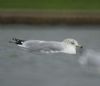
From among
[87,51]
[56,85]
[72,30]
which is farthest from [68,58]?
[72,30]

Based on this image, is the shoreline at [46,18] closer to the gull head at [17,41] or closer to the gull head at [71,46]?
the gull head at [17,41]

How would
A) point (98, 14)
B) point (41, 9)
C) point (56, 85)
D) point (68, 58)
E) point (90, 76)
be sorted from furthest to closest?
point (41, 9), point (98, 14), point (68, 58), point (90, 76), point (56, 85)

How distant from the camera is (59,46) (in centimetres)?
1450

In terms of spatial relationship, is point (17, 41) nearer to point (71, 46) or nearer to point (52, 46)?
point (52, 46)

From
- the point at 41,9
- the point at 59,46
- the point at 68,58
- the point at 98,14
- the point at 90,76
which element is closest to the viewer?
the point at 90,76

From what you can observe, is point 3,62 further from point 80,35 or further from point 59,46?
point 80,35

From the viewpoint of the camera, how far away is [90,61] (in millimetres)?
12922

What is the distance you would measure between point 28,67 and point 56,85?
173cm

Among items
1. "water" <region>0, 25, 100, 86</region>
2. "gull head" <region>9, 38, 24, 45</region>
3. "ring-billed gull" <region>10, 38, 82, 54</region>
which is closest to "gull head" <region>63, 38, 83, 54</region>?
"ring-billed gull" <region>10, 38, 82, 54</region>

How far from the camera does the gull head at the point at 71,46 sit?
1451 cm

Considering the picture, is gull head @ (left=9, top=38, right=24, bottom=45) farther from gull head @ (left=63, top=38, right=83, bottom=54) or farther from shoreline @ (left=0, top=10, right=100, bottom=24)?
shoreline @ (left=0, top=10, right=100, bottom=24)

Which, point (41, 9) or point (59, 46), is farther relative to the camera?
point (41, 9)

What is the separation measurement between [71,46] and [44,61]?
1.55 m

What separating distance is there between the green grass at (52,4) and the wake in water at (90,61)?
6.27 metres
